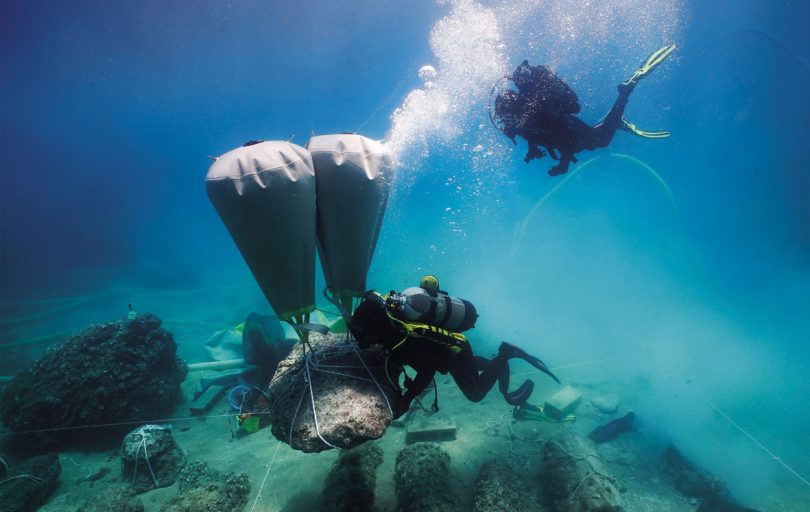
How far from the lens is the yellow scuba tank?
10.6ft

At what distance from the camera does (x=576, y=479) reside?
4.05m

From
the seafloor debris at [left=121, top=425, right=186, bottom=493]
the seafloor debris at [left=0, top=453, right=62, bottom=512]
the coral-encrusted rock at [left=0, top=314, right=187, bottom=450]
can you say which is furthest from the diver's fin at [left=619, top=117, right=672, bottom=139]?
the seafloor debris at [left=0, top=453, right=62, bottom=512]

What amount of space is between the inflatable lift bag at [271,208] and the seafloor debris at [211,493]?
347 centimetres

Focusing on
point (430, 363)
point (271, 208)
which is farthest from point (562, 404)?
point (271, 208)

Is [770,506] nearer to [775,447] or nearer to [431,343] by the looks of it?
[775,447]

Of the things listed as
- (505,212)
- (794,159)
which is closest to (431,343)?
(794,159)

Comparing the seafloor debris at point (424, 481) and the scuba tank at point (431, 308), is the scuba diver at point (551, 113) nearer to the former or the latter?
the scuba tank at point (431, 308)

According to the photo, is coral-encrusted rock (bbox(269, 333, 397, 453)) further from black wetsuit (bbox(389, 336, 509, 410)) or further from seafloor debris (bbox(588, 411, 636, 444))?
seafloor debris (bbox(588, 411, 636, 444))

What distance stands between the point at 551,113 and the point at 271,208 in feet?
26.2

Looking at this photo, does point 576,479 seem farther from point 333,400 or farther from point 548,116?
point 548,116

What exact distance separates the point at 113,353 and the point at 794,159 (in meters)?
34.9

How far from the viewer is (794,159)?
1980 cm

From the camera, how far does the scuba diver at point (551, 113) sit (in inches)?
307

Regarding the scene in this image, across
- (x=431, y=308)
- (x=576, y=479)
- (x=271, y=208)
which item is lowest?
(x=576, y=479)
